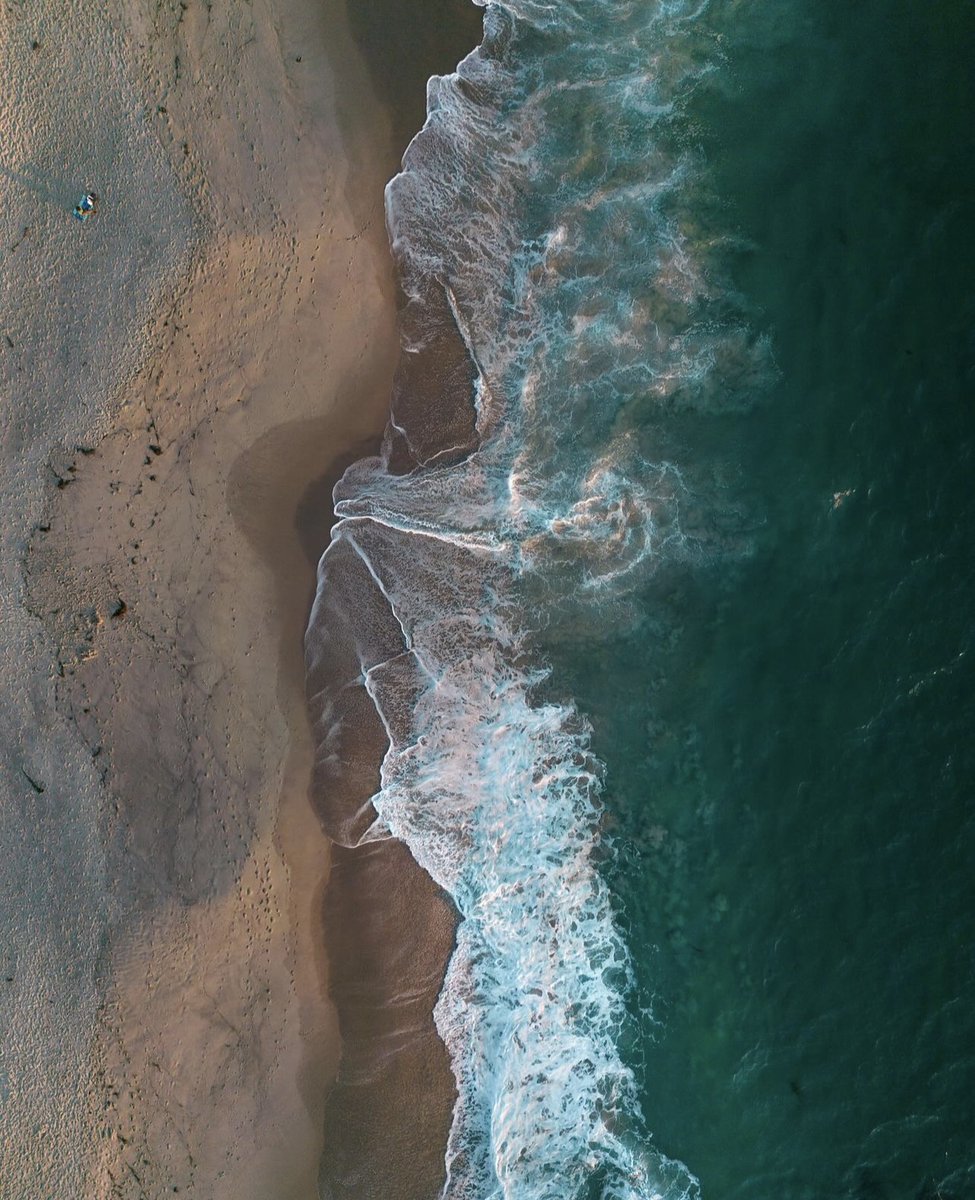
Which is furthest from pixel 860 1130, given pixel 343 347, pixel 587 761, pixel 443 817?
pixel 343 347

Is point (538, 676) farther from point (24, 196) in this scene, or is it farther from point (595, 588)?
point (24, 196)

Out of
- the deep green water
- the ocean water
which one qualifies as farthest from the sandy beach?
the deep green water

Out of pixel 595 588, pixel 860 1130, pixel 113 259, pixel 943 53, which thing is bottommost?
pixel 860 1130

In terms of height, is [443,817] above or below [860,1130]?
above

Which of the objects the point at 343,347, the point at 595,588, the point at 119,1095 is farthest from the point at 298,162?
the point at 119,1095

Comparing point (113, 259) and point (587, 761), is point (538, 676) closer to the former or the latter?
point (587, 761)

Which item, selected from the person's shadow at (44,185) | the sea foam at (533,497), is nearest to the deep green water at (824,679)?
the sea foam at (533,497)
